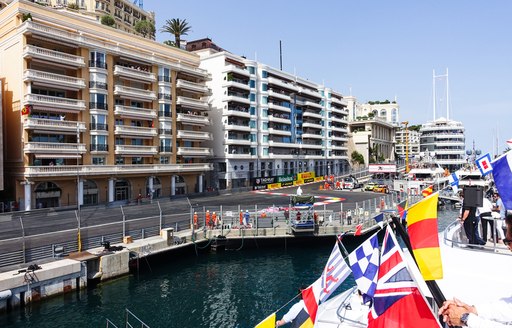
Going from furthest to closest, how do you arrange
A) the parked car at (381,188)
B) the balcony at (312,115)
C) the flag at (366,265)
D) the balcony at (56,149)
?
1. the balcony at (312,115)
2. the parked car at (381,188)
3. the balcony at (56,149)
4. the flag at (366,265)

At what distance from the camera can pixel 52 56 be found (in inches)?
1768

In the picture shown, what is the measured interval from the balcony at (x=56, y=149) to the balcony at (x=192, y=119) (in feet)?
58.6

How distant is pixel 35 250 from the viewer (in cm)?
2362

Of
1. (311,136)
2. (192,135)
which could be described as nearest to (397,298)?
(192,135)

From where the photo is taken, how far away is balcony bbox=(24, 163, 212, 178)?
43344 millimetres

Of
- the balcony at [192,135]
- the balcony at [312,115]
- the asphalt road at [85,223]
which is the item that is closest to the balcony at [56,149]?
the asphalt road at [85,223]

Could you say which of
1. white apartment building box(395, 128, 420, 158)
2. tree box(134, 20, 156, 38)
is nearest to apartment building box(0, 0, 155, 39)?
tree box(134, 20, 156, 38)

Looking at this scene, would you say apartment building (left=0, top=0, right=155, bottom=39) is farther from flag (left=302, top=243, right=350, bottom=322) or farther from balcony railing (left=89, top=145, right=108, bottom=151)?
flag (left=302, top=243, right=350, bottom=322)

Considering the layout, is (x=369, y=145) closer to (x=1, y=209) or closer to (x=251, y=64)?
(x=251, y=64)

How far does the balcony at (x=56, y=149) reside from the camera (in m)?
43.2

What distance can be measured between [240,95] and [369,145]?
63.3m

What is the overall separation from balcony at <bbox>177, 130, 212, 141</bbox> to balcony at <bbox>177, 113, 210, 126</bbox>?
1641 mm

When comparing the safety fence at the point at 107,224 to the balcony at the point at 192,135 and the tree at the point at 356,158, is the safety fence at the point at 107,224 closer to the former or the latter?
the balcony at the point at 192,135

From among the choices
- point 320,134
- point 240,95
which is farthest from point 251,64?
point 320,134
